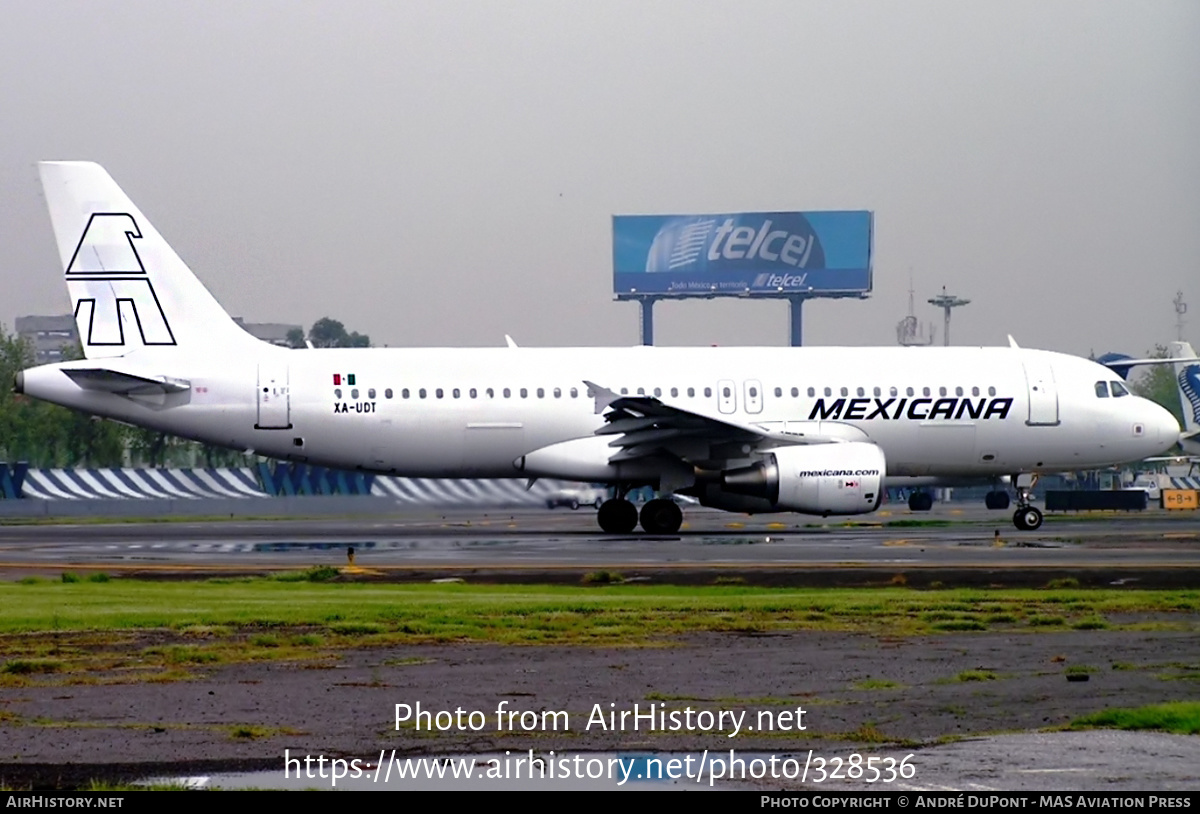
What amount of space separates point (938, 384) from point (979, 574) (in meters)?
13.4

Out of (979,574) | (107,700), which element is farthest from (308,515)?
(107,700)

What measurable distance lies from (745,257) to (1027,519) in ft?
207

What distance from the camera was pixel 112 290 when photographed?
32.2 metres

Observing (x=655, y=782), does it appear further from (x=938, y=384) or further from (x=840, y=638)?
(x=938, y=384)

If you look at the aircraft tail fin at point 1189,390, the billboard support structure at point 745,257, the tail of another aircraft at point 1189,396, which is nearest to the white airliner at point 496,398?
the tail of another aircraft at point 1189,396

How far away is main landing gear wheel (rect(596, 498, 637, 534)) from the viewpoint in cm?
3241

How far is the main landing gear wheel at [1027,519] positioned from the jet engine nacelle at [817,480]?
417cm

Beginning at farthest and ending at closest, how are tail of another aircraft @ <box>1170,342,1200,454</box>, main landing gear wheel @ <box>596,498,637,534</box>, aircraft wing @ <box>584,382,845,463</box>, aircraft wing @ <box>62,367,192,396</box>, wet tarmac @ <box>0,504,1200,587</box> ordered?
tail of another aircraft @ <box>1170,342,1200,454</box>, main landing gear wheel @ <box>596,498,637,534</box>, aircraft wing @ <box>62,367,192,396</box>, aircraft wing @ <box>584,382,845,463</box>, wet tarmac @ <box>0,504,1200,587</box>

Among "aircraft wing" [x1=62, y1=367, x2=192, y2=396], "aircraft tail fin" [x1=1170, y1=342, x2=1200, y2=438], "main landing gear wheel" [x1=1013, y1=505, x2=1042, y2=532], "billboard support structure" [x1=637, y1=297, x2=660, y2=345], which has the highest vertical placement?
"billboard support structure" [x1=637, y1=297, x2=660, y2=345]

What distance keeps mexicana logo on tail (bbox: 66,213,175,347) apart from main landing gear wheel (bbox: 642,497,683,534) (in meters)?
9.96

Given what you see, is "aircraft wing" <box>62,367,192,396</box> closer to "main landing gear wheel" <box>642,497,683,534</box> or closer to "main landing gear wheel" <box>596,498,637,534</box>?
"main landing gear wheel" <box>596,498,637,534</box>

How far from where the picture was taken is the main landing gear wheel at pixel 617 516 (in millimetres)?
32406

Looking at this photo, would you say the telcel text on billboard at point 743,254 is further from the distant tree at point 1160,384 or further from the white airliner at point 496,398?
the white airliner at point 496,398

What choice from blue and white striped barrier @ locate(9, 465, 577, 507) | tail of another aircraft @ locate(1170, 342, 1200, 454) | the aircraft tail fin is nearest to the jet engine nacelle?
blue and white striped barrier @ locate(9, 465, 577, 507)
